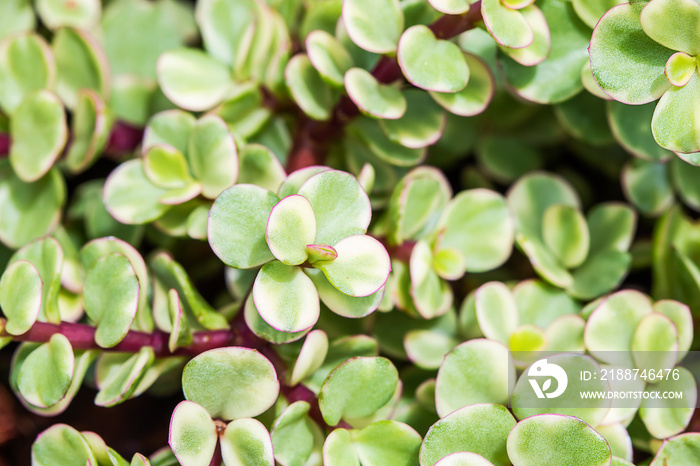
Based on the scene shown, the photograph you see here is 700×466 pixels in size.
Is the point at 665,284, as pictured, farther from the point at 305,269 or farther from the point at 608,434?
the point at 305,269

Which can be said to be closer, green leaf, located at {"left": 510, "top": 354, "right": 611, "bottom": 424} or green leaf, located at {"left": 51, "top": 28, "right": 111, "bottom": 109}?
green leaf, located at {"left": 510, "top": 354, "right": 611, "bottom": 424}

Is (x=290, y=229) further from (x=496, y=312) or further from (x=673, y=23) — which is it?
(x=673, y=23)

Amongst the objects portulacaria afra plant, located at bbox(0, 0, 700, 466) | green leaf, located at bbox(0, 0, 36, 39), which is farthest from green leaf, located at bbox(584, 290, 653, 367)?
green leaf, located at bbox(0, 0, 36, 39)

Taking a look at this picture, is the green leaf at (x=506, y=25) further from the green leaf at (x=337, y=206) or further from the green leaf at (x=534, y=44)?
the green leaf at (x=337, y=206)

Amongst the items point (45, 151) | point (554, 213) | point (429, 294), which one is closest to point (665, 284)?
point (554, 213)

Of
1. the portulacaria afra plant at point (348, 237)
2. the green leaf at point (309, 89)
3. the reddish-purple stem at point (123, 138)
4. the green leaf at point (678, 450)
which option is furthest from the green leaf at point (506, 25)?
the reddish-purple stem at point (123, 138)

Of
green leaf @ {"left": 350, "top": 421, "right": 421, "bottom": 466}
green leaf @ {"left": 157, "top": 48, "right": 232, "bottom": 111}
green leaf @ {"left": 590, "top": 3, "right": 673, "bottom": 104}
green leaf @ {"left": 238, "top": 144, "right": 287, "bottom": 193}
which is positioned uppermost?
green leaf @ {"left": 590, "top": 3, "right": 673, "bottom": 104}

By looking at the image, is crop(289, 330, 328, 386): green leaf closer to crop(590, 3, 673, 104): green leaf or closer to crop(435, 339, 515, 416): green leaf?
crop(435, 339, 515, 416): green leaf
